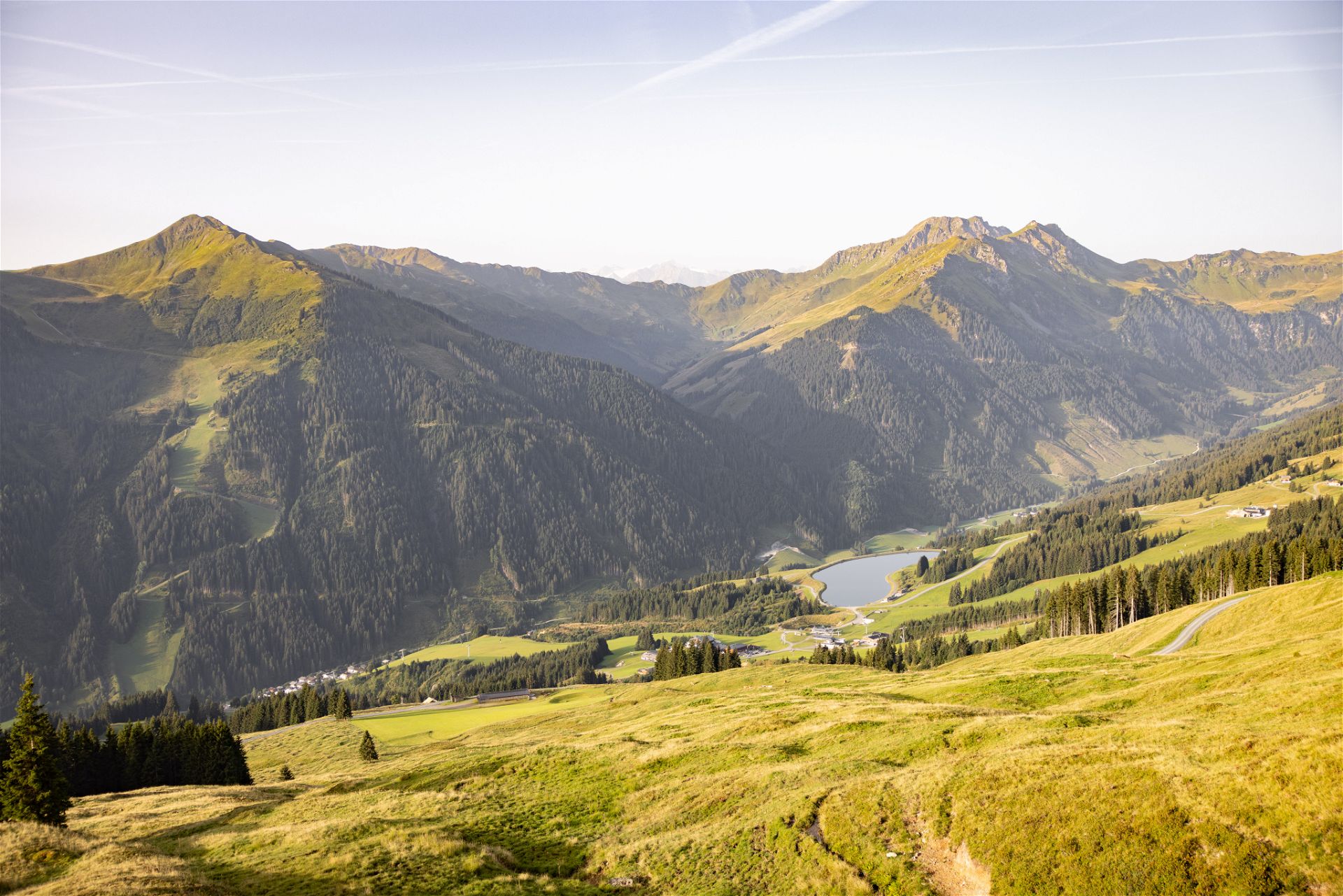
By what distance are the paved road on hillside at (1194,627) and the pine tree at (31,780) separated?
88084 mm

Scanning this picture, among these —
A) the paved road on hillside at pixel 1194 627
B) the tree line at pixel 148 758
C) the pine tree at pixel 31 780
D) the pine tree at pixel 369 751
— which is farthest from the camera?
the pine tree at pixel 369 751

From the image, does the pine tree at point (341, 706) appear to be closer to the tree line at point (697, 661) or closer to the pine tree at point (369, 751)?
the pine tree at point (369, 751)

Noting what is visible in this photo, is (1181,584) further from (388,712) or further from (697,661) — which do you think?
(388,712)

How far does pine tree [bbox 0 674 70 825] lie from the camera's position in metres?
49.5

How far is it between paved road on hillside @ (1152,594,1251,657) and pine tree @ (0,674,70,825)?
88.1 m

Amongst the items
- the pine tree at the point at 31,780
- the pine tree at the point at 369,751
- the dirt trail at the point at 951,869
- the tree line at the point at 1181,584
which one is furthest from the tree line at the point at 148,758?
the tree line at the point at 1181,584

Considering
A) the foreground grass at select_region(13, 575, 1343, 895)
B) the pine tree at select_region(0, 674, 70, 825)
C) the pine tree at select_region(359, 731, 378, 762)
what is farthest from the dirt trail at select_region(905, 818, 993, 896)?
the pine tree at select_region(359, 731, 378, 762)

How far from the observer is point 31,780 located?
164 ft

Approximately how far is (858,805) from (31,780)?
166ft

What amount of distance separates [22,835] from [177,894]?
54.8ft

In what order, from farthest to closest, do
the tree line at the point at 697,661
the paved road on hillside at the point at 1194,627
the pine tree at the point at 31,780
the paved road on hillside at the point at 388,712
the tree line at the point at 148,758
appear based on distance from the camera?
the tree line at the point at 697,661 < the paved road on hillside at the point at 388,712 < the tree line at the point at 148,758 < the paved road on hillside at the point at 1194,627 < the pine tree at the point at 31,780

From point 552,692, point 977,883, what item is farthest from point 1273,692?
point 552,692

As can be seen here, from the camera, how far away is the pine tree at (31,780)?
4947 centimetres

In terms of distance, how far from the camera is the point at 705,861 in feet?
112
